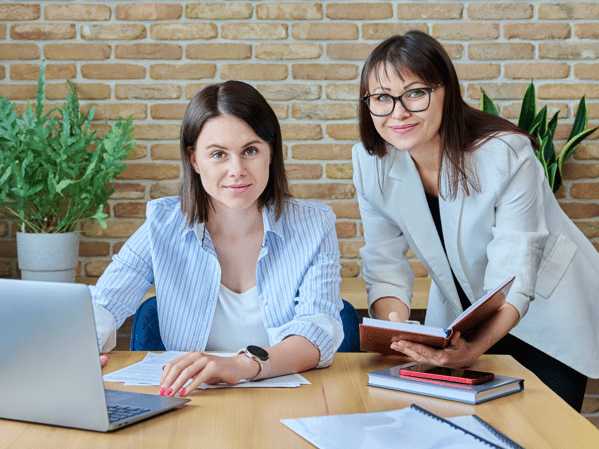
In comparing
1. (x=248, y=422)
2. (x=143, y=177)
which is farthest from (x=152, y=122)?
(x=248, y=422)

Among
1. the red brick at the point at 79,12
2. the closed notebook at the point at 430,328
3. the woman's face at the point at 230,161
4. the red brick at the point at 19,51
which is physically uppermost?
the red brick at the point at 79,12

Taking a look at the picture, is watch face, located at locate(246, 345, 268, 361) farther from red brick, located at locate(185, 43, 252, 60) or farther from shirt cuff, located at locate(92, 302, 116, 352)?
red brick, located at locate(185, 43, 252, 60)

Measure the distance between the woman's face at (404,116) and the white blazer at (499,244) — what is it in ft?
0.50

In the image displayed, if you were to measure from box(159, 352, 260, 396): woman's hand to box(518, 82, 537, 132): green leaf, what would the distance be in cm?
185

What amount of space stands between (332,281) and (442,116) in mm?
533

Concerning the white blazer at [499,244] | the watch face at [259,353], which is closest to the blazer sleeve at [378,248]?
the white blazer at [499,244]

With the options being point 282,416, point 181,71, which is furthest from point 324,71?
point 282,416

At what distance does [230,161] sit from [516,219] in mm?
763

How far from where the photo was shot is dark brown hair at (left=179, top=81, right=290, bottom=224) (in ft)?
4.81

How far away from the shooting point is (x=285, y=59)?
2596mm

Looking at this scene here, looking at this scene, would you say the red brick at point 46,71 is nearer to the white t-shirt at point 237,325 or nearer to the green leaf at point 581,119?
the white t-shirt at point 237,325

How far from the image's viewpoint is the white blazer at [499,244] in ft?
4.95

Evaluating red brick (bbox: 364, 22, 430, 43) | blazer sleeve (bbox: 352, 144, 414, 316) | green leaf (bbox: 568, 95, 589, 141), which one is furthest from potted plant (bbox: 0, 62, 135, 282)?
green leaf (bbox: 568, 95, 589, 141)

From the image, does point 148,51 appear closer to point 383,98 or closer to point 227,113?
point 227,113
